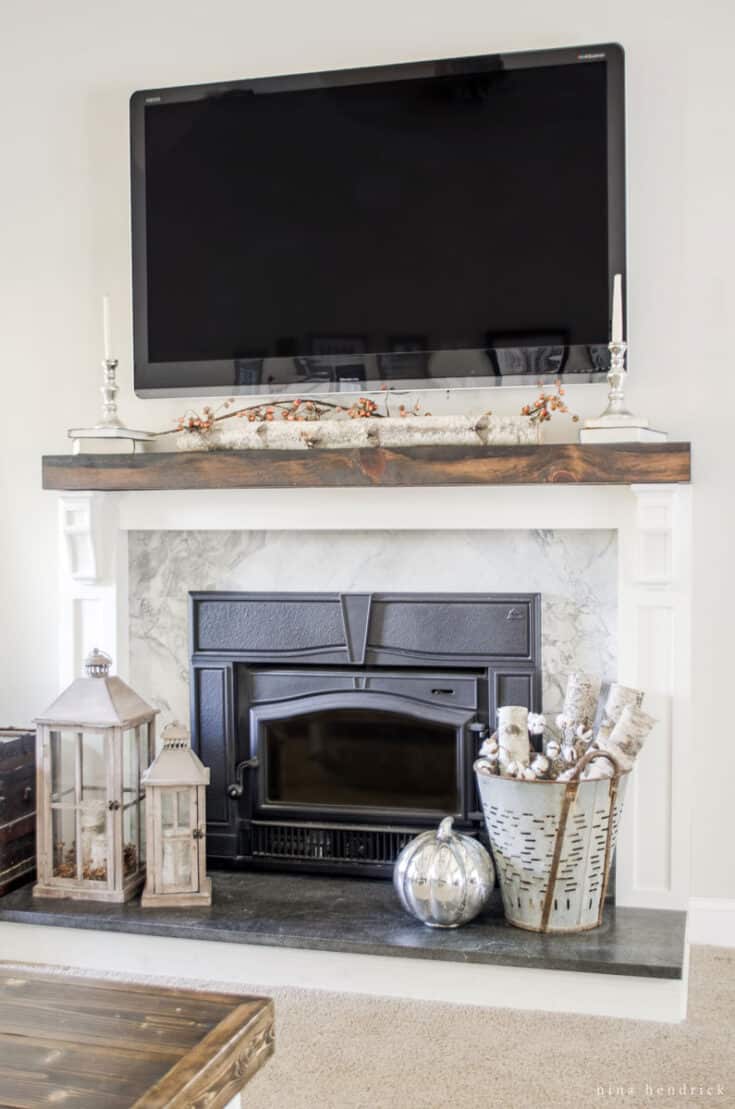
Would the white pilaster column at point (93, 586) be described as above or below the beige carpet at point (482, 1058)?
above

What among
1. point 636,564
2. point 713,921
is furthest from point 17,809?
point 713,921

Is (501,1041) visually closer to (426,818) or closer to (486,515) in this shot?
(426,818)

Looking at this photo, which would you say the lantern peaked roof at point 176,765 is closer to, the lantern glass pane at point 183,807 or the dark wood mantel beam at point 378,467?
the lantern glass pane at point 183,807

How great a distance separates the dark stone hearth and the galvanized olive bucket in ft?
0.18

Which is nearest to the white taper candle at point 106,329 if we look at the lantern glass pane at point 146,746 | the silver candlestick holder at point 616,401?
the lantern glass pane at point 146,746

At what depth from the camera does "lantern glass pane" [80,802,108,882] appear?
293 centimetres

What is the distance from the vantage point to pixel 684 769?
2.84 meters

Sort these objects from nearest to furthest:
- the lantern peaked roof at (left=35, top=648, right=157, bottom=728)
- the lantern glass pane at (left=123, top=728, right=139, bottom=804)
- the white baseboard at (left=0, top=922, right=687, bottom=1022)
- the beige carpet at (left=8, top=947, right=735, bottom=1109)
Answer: the beige carpet at (left=8, top=947, right=735, bottom=1109) < the white baseboard at (left=0, top=922, right=687, bottom=1022) < the lantern peaked roof at (left=35, top=648, right=157, bottom=728) < the lantern glass pane at (left=123, top=728, right=139, bottom=804)

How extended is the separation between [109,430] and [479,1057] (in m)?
1.78

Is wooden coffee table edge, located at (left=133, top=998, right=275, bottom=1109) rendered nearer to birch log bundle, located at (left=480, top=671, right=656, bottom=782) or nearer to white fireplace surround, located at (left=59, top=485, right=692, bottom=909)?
birch log bundle, located at (left=480, top=671, right=656, bottom=782)

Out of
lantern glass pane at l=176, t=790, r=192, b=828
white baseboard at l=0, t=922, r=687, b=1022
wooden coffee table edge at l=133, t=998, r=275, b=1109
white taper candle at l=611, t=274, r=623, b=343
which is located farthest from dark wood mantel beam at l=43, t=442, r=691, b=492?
wooden coffee table edge at l=133, t=998, r=275, b=1109

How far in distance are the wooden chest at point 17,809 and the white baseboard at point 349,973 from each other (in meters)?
0.19

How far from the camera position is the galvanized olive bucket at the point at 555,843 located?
103 inches

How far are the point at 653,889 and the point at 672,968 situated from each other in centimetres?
37
